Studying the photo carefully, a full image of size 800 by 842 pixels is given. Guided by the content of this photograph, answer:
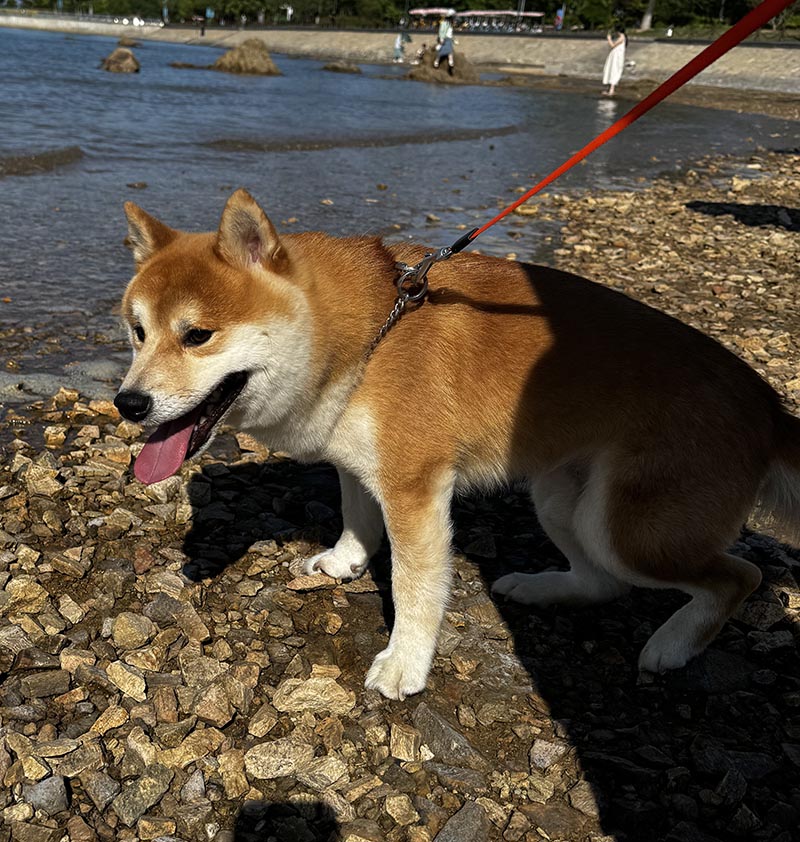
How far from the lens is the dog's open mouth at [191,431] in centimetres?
300

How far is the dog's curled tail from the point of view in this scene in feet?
10.4

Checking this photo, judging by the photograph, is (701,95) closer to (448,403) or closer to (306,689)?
(448,403)

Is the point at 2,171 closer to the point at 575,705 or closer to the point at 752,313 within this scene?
the point at 752,313

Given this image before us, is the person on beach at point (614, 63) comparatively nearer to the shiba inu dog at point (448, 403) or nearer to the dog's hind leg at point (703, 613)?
the shiba inu dog at point (448, 403)

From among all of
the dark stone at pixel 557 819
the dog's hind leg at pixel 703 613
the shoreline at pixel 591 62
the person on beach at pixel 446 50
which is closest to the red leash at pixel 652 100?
the dog's hind leg at pixel 703 613

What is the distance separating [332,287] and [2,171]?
10758 mm

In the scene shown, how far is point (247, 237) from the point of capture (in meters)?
3.07

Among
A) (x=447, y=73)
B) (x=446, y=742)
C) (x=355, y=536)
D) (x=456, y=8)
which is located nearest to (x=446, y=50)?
(x=447, y=73)

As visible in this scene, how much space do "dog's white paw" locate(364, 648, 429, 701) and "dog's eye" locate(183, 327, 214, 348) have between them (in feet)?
4.63

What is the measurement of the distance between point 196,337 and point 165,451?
449 millimetres

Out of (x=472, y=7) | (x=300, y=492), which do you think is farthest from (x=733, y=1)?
(x=300, y=492)

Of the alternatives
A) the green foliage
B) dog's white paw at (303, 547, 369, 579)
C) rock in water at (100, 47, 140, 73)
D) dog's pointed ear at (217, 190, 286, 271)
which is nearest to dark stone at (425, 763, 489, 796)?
dog's white paw at (303, 547, 369, 579)

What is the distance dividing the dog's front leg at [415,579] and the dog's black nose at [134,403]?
0.97 metres

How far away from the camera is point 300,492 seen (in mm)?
4496
